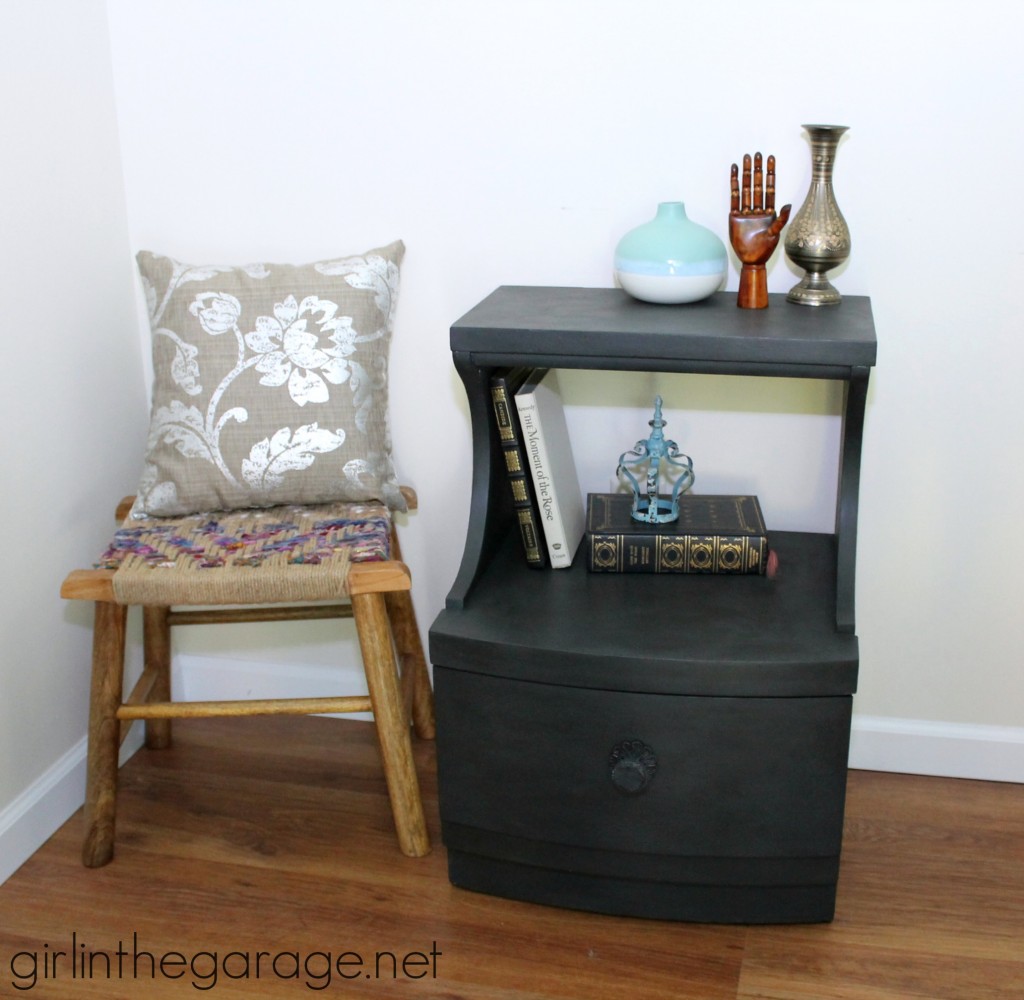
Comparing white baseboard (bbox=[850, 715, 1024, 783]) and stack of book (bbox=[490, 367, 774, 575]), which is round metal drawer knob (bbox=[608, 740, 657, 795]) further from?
white baseboard (bbox=[850, 715, 1024, 783])

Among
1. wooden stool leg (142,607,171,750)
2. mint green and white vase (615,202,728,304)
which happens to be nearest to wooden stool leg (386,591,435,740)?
wooden stool leg (142,607,171,750)

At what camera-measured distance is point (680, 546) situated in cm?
164

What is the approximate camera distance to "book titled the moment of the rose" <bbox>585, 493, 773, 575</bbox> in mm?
1634

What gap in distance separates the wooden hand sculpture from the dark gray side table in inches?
1.9

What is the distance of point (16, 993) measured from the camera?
1.48 m

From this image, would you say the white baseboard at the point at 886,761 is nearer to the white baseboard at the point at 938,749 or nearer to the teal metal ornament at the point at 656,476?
the white baseboard at the point at 938,749

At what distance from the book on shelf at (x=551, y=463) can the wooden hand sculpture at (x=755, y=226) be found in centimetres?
32

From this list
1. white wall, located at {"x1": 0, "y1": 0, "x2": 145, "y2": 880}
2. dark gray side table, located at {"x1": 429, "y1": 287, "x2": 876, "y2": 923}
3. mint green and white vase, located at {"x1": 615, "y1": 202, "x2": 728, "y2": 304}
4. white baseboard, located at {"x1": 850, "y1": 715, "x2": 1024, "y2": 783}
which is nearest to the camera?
dark gray side table, located at {"x1": 429, "y1": 287, "x2": 876, "y2": 923}

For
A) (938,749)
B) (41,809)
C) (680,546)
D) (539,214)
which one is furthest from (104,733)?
(938,749)

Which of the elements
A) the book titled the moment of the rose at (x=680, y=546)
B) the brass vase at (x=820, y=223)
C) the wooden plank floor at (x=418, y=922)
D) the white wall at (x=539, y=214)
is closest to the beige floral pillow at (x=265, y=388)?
the white wall at (x=539, y=214)

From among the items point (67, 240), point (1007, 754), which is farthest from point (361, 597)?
point (1007, 754)

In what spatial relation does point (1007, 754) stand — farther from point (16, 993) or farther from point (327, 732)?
point (16, 993)

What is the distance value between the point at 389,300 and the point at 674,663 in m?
0.73

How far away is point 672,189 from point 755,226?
20cm
